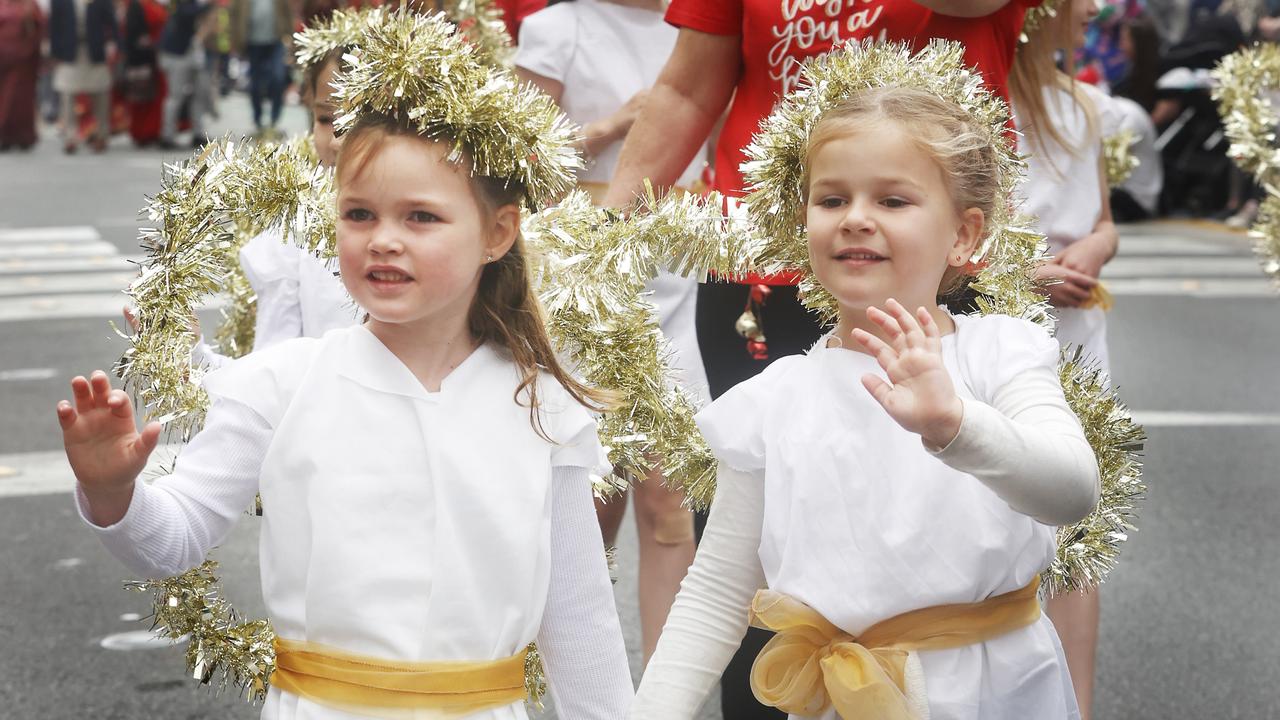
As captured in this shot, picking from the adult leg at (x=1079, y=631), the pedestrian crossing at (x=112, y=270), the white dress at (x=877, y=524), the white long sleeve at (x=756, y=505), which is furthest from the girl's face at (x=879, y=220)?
the pedestrian crossing at (x=112, y=270)

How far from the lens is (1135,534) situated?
6.21 metres

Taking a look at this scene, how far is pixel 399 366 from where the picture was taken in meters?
2.52

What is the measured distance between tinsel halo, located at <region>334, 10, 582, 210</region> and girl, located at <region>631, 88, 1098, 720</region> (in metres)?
0.46

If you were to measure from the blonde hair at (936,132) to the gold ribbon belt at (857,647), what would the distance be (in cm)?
59

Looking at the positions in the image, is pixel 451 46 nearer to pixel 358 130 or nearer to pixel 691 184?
pixel 358 130

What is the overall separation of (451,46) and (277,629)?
35.8 inches

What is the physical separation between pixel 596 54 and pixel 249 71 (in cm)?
1804

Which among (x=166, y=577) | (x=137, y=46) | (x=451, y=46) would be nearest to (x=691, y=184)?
(x=451, y=46)

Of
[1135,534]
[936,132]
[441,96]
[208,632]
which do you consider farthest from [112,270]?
[936,132]

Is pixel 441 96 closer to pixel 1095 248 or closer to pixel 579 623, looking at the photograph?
pixel 579 623

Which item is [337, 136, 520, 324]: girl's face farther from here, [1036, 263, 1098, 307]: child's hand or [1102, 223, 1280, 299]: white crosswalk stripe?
[1102, 223, 1280, 299]: white crosswalk stripe

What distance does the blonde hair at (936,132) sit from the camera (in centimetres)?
245

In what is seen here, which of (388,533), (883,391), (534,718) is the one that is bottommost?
(534,718)

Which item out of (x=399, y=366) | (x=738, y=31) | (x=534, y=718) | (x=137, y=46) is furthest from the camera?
(x=137, y=46)
